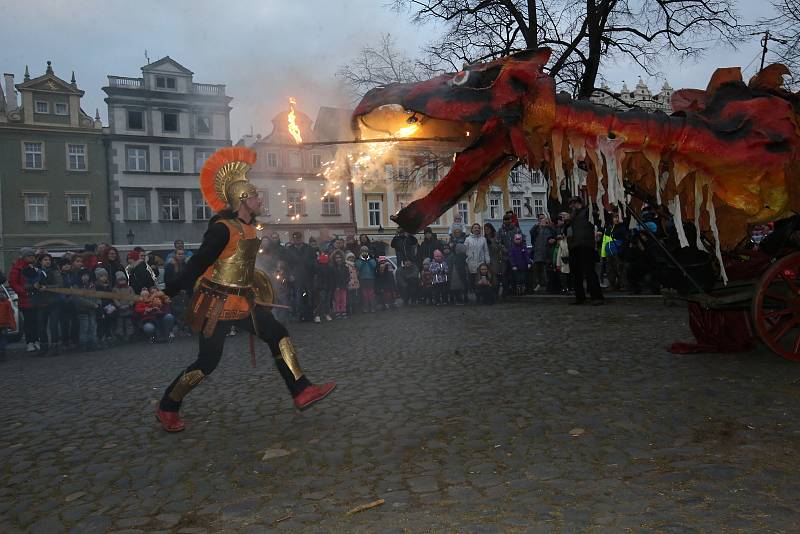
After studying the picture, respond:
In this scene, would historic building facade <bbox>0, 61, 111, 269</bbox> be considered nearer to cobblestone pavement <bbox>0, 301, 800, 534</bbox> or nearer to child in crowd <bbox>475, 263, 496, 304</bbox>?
child in crowd <bbox>475, 263, 496, 304</bbox>

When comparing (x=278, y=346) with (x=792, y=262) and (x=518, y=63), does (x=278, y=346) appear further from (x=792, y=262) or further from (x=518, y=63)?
(x=792, y=262)

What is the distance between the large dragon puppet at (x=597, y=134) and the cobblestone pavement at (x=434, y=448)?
1419 millimetres

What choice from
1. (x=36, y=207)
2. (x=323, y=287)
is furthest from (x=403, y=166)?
(x=36, y=207)

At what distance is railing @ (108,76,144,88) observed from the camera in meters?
34.7

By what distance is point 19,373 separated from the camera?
790 centimetres

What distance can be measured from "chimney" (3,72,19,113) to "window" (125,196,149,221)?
8.99 m

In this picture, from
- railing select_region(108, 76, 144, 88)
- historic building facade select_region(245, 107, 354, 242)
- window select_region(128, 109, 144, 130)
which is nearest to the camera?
historic building facade select_region(245, 107, 354, 242)

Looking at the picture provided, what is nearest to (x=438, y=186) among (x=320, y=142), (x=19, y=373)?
(x=320, y=142)

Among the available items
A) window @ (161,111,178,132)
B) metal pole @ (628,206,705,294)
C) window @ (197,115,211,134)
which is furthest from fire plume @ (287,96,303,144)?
window @ (161,111,178,132)

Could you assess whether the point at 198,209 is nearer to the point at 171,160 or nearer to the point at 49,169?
the point at 171,160

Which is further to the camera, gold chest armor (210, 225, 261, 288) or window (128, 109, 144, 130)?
window (128, 109, 144, 130)

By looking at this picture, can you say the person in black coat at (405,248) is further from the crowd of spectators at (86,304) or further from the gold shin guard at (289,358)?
the gold shin guard at (289,358)

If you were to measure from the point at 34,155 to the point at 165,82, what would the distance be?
10047 millimetres

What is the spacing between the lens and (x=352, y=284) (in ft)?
42.9
